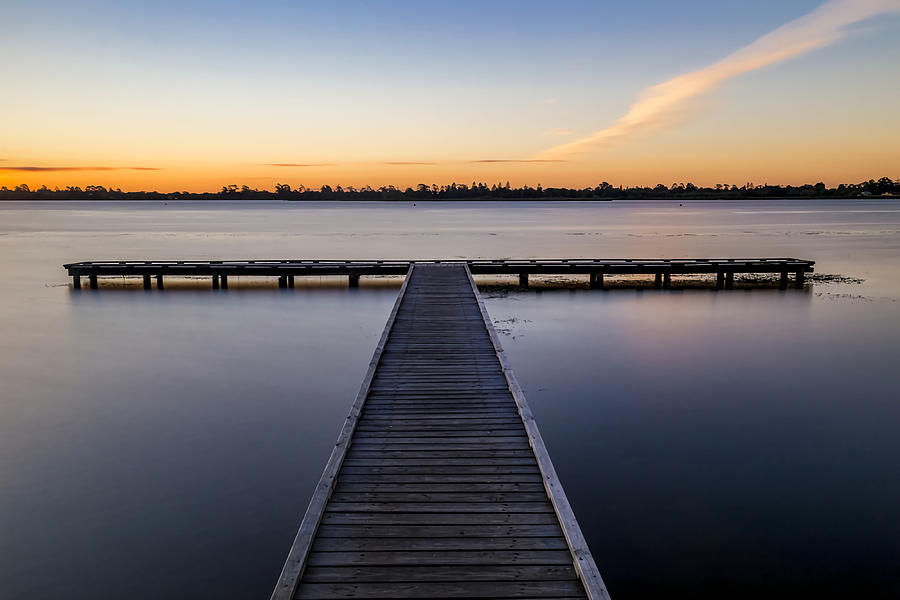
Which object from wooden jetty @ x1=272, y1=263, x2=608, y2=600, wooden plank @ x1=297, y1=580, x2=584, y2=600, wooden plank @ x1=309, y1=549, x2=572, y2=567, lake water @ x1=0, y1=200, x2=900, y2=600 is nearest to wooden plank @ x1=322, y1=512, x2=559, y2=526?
wooden jetty @ x1=272, y1=263, x2=608, y2=600

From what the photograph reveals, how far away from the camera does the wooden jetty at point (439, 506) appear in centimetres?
489

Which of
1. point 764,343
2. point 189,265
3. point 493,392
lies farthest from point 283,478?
point 189,265

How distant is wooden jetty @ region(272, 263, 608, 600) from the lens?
4.89 m

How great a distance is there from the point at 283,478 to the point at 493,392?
11.7 ft

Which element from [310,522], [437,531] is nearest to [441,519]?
[437,531]

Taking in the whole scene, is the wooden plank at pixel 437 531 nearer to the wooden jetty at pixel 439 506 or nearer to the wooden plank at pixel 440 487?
the wooden jetty at pixel 439 506

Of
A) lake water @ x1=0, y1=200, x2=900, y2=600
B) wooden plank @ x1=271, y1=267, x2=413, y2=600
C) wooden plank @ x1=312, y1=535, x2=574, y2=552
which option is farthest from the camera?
lake water @ x1=0, y1=200, x2=900, y2=600

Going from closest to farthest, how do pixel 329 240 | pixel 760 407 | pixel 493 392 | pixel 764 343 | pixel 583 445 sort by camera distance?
pixel 493 392, pixel 583 445, pixel 760 407, pixel 764 343, pixel 329 240

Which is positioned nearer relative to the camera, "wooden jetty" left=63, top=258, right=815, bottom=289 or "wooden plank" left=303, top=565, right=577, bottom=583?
"wooden plank" left=303, top=565, right=577, bottom=583

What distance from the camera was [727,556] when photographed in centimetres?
748

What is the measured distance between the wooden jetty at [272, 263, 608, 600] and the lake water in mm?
1812

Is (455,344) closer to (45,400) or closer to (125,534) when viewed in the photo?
(125,534)

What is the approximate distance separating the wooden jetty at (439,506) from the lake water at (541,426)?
1812 mm

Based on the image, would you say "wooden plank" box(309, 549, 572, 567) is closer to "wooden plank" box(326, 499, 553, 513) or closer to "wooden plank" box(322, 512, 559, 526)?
"wooden plank" box(322, 512, 559, 526)
